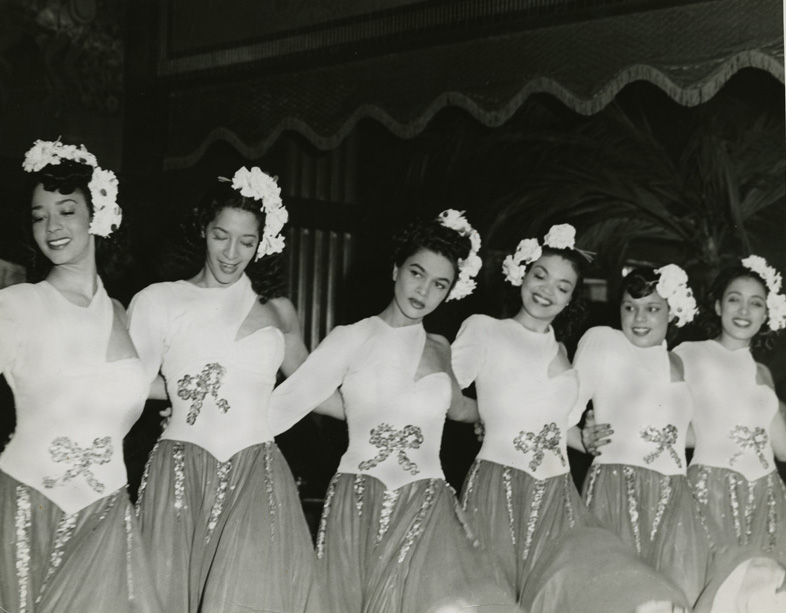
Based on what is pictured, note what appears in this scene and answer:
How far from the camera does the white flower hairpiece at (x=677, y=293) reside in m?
3.61

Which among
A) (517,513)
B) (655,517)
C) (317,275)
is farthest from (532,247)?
(655,517)

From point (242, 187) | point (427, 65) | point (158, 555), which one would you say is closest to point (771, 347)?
point (427, 65)

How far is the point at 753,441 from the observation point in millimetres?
3576

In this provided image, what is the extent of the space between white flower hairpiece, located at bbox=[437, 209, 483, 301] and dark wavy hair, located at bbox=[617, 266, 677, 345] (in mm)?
541

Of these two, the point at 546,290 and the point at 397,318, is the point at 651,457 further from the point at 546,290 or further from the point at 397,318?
the point at 397,318

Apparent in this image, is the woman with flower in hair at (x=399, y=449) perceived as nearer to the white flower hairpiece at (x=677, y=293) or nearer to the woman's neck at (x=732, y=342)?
the white flower hairpiece at (x=677, y=293)

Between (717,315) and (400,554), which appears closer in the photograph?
(400,554)

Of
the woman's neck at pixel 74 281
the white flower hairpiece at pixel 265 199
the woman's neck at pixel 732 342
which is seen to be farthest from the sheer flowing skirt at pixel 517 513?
the woman's neck at pixel 74 281

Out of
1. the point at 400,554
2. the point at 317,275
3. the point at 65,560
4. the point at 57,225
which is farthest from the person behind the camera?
the point at 317,275

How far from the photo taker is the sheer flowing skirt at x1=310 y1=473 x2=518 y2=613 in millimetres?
3117

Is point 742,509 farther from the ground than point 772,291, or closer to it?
closer to it

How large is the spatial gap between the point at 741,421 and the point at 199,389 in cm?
182

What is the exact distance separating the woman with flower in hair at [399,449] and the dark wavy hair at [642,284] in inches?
22.4

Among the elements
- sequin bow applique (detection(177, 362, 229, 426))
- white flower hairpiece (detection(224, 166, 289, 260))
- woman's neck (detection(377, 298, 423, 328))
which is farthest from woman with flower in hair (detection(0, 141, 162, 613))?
woman's neck (detection(377, 298, 423, 328))
